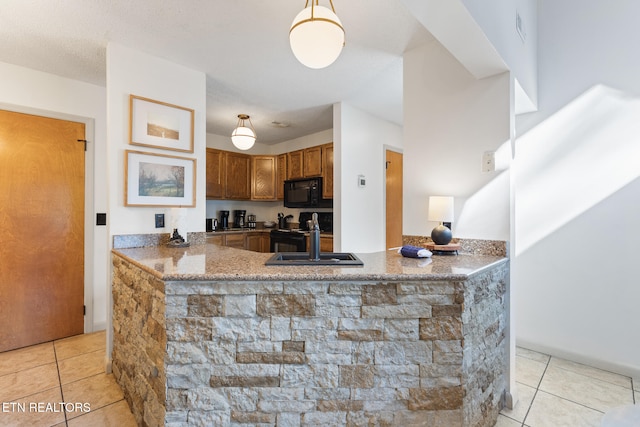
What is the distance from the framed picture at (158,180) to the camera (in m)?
2.26

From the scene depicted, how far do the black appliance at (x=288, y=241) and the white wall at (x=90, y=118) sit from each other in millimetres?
2149

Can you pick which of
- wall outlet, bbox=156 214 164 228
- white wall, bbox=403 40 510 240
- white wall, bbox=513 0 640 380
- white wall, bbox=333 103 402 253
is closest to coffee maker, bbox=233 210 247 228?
white wall, bbox=333 103 402 253

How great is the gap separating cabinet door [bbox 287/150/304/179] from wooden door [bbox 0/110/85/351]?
263cm

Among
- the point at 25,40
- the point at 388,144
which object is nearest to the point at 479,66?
the point at 388,144

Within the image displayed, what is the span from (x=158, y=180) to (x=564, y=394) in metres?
3.22

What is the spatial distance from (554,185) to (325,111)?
8.25 ft

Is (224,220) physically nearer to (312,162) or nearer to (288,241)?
(288,241)

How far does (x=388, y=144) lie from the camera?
412 centimetres

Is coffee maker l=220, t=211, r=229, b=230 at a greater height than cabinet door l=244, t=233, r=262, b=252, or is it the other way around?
coffee maker l=220, t=211, r=229, b=230

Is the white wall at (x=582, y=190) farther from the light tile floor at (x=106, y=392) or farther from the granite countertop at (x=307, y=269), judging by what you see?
the granite countertop at (x=307, y=269)

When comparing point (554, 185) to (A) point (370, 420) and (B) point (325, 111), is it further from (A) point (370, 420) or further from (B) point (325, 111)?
(B) point (325, 111)

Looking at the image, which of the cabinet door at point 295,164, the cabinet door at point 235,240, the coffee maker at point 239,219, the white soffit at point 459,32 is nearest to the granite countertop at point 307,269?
the white soffit at point 459,32

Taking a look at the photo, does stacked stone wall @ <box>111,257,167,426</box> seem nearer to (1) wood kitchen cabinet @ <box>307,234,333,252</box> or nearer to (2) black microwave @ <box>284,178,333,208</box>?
(1) wood kitchen cabinet @ <box>307,234,333,252</box>

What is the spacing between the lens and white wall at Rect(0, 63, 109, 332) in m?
2.60
